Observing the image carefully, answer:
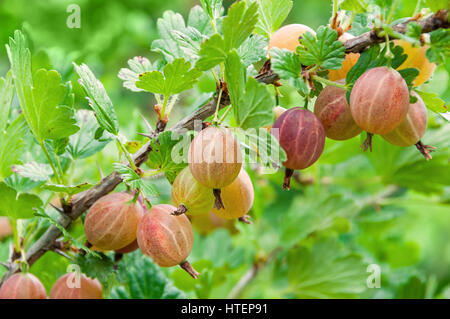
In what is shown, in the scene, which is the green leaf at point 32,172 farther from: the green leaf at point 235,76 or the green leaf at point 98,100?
the green leaf at point 235,76

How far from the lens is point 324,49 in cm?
62

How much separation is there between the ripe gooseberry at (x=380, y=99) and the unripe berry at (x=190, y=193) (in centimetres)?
23

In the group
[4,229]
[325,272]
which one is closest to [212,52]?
[325,272]

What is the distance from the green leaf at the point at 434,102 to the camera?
2.23ft

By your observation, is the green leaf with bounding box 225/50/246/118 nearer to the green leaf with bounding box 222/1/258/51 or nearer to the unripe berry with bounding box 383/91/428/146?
the green leaf with bounding box 222/1/258/51

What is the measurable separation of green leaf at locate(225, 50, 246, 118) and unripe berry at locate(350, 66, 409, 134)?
15 centimetres

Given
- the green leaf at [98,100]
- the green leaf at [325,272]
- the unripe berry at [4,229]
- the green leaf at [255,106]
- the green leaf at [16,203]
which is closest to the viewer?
the green leaf at [255,106]

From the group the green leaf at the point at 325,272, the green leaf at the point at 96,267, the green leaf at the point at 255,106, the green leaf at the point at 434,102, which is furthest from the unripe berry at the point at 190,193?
the green leaf at the point at 325,272

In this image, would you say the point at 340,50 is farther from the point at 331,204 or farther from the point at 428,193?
the point at 428,193

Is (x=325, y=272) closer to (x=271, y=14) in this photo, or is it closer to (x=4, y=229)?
(x=271, y=14)

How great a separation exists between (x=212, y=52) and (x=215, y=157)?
0.13 meters
